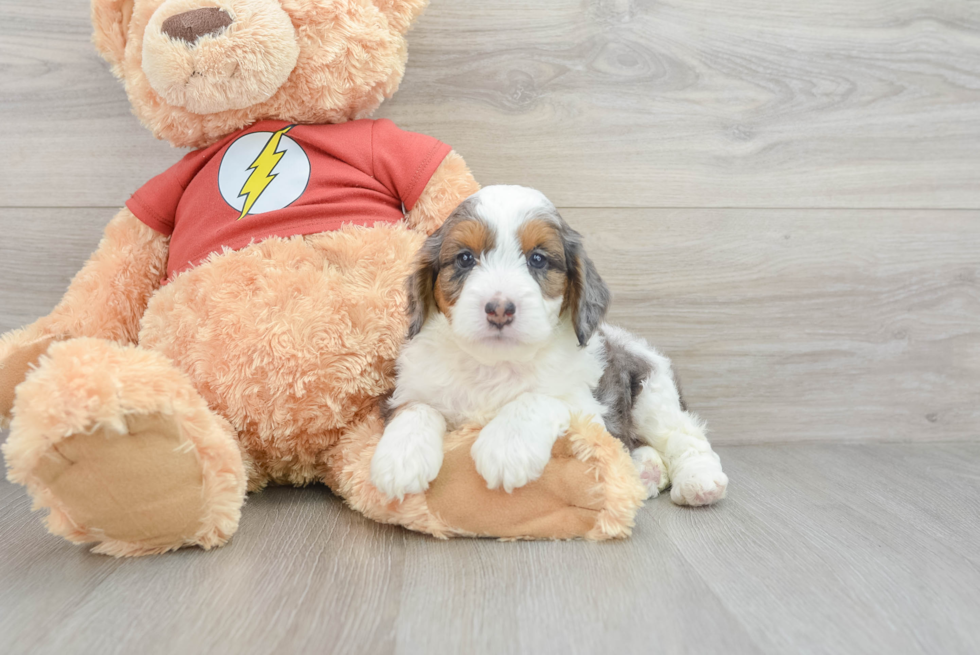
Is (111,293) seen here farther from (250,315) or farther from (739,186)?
(739,186)

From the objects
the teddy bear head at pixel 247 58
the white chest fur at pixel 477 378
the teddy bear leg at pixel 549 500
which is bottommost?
the teddy bear leg at pixel 549 500

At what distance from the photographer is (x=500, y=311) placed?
1442 mm

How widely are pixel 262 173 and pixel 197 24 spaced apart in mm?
379

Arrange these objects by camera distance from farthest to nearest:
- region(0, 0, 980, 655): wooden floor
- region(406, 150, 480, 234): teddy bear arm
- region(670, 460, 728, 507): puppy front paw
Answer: region(0, 0, 980, 655): wooden floor < region(406, 150, 480, 234): teddy bear arm < region(670, 460, 728, 507): puppy front paw

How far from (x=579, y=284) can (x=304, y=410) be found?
0.73m

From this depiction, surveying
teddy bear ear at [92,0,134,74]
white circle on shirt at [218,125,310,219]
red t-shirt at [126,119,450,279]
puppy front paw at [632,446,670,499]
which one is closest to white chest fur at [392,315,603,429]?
puppy front paw at [632,446,670,499]

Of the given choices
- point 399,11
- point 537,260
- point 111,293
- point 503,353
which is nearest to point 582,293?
point 537,260

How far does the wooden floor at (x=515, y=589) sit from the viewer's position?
1.09 metres

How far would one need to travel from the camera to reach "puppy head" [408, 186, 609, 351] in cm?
147

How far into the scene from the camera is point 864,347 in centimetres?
251

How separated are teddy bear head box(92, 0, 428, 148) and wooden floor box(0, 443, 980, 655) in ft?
3.42

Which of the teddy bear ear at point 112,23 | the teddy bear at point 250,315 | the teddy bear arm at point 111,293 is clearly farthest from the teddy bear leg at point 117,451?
the teddy bear ear at point 112,23

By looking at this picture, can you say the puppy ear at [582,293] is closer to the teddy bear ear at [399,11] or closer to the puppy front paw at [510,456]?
the puppy front paw at [510,456]

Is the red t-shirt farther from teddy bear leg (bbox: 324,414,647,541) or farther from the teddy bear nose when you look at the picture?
teddy bear leg (bbox: 324,414,647,541)
